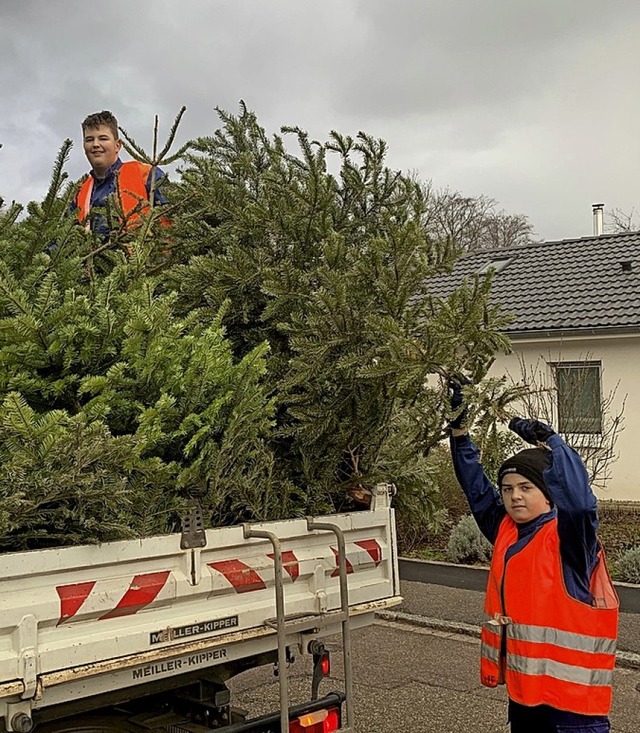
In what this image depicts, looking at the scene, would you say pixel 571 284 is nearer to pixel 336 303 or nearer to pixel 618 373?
pixel 618 373

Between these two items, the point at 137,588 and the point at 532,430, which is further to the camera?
the point at 532,430

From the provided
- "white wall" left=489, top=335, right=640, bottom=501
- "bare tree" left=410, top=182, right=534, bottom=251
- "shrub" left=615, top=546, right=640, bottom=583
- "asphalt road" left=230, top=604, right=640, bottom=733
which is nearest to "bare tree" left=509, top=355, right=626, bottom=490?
"white wall" left=489, top=335, right=640, bottom=501

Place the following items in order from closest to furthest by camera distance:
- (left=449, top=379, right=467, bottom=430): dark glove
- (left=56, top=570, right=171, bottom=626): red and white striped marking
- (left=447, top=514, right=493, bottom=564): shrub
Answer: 1. (left=56, top=570, right=171, bottom=626): red and white striped marking
2. (left=449, top=379, right=467, bottom=430): dark glove
3. (left=447, top=514, right=493, bottom=564): shrub

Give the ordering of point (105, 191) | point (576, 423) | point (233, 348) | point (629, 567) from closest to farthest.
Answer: point (233, 348) → point (105, 191) → point (629, 567) → point (576, 423)

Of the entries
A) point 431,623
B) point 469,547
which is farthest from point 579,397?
point 431,623

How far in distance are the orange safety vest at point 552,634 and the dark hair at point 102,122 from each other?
315 centimetres

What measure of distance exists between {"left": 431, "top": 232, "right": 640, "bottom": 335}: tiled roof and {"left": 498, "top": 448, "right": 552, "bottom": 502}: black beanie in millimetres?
9102

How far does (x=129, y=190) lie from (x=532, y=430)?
2.42m

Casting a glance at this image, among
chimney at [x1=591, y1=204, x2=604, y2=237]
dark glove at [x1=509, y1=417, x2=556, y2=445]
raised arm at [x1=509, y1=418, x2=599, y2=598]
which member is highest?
chimney at [x1=591, y1=204, x2=604, y2=237]

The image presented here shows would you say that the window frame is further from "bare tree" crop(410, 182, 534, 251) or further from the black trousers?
"bare tree" crop(410, 182, 534, 251)

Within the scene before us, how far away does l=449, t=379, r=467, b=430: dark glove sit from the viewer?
148 inches

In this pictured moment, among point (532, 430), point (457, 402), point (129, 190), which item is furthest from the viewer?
point (129, 190)

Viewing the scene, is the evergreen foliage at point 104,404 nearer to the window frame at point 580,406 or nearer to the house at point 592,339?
the window frame at point 580,406

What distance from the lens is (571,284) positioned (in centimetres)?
1505
